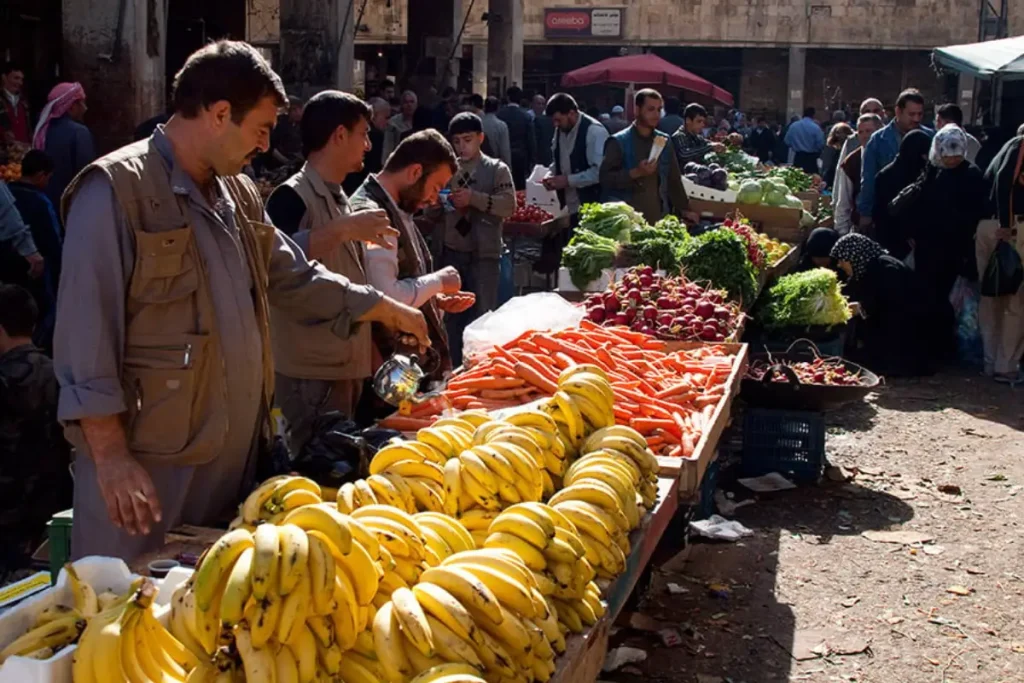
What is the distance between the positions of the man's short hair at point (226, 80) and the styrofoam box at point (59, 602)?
3.79 feet

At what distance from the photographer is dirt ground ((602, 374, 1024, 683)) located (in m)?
4.90

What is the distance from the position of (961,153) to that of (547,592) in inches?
333

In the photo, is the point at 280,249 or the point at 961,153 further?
the point at 961,153

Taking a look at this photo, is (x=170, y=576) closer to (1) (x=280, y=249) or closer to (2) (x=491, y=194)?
(1) (x=280, y=249)

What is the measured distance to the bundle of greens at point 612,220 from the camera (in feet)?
29.6

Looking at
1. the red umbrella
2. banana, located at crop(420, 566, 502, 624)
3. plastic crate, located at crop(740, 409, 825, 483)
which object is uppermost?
the red umbrella

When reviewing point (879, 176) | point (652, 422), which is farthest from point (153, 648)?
point (879, 176)

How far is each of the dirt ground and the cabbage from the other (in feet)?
12.1

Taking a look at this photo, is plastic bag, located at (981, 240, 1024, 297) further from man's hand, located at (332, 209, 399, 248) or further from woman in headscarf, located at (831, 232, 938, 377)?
man's hand, located at (332, 209, 399, 248)

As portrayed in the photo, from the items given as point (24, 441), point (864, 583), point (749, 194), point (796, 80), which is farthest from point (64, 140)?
point (796, 80)

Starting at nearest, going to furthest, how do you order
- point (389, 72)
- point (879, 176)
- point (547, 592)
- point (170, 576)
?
point (170, 576) → point (547, 592) → point (879, 176) → point (389, 72)

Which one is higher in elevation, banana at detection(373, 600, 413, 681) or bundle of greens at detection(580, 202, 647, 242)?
bundle of greens at detection(580, 202, 647, 242)

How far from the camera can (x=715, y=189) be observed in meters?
11.6

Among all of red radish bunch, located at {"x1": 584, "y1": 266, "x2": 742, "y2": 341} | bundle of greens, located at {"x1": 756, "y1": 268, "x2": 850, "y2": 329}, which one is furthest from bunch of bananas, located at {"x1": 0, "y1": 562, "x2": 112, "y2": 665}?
bundle of greens, located at {"x1": 756, "y1": 268, "x2": 850, "y2": 329}
